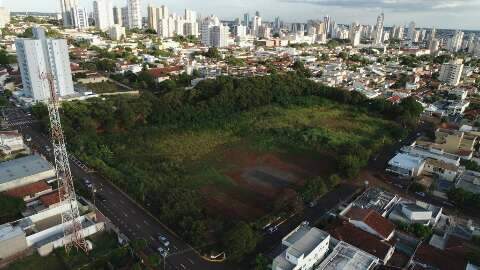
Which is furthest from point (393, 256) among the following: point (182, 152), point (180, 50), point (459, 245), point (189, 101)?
point (180, 50)

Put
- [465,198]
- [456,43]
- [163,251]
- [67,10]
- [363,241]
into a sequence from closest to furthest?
[163,251] → [363,241] → [465,198] → [67,10] → [456,43]

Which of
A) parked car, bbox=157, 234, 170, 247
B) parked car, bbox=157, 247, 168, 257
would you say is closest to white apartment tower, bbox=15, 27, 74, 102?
parked car, bbox=157, 234, 170, 247

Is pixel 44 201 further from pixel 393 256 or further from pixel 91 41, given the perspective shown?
pixel 91 41

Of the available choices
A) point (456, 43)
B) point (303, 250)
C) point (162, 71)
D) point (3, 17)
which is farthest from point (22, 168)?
point (456, 43)

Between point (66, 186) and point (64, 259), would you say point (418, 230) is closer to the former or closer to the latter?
point (64, 259)

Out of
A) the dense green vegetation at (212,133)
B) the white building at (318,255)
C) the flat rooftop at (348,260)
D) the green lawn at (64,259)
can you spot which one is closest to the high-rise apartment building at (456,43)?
the dense green vegetation at (212,133)

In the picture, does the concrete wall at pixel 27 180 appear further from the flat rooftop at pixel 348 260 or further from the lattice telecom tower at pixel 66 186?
the flat rooftop at pixel 348 260
